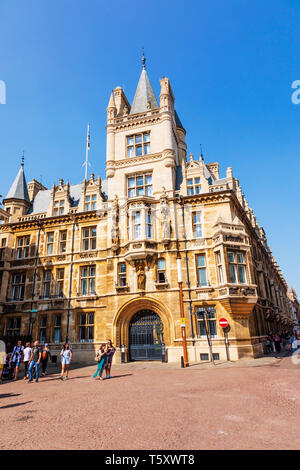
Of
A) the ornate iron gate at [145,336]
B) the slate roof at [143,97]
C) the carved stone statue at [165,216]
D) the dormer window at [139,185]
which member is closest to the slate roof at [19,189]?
the dormer window at [139,185]

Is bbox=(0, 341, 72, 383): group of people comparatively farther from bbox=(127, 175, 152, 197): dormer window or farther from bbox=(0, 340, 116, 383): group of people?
bbox=(127, 175, 152, 197): dormer window

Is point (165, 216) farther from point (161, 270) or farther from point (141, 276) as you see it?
point (141, 276)

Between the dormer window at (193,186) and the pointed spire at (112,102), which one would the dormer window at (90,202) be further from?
the pointed spire at (112,102)

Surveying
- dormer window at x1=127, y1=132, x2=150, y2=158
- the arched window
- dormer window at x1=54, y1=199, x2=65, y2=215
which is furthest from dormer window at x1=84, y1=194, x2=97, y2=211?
the arched window

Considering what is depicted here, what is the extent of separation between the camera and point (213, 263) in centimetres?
2312

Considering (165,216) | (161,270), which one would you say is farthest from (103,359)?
(165,216)

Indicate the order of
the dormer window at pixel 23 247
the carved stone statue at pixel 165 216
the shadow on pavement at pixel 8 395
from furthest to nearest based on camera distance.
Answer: the dormer window at pixel 23 247
the carved stone statue at pixel 165 216
the shadow on pavement at pixel 8 395

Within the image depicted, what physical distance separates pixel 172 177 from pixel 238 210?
22.8 feet

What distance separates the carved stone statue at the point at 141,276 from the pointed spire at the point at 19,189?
16.3 m

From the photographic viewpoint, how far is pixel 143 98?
31.7m

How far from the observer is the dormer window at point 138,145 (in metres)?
28.3

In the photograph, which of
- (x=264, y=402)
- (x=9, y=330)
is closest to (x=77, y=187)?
(x=9, y=330)

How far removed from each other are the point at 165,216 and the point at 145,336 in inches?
395
